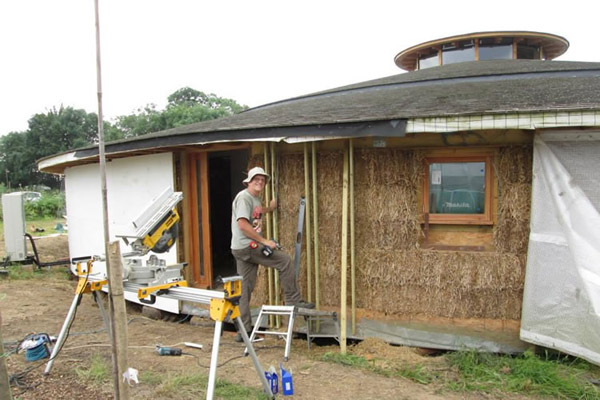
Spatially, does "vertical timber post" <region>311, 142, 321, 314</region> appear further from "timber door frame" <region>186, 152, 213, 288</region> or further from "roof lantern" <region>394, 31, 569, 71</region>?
"roof lantern" <region>394, 31, 569, 71</region>

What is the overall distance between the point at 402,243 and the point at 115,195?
17.2 ft

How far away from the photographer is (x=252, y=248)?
5242mm

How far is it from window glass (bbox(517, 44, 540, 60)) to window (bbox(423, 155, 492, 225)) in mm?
7101

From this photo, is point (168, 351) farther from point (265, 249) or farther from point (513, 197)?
point (513, 197)

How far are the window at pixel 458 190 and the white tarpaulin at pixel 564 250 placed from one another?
57cm

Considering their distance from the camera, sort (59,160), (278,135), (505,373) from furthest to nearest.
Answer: (59,160), (278,135), (505,373)

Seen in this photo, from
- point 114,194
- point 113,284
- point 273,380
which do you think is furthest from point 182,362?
point 114,194

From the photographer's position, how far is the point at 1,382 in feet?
10.2

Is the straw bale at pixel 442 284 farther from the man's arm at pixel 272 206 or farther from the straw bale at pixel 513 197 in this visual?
the man's arm at pixel 272 206

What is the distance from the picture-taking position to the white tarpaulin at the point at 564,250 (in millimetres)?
4359

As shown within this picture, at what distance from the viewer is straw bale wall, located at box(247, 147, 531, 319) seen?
4.99 meters

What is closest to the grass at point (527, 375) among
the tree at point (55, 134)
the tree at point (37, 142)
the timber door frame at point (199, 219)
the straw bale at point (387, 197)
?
the straw bale at point (387, 197)

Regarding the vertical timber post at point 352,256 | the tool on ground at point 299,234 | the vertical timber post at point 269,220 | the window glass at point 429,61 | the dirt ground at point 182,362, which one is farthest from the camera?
the window glass at point 429,61

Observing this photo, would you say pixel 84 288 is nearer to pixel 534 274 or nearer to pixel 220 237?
pixel 534 274
